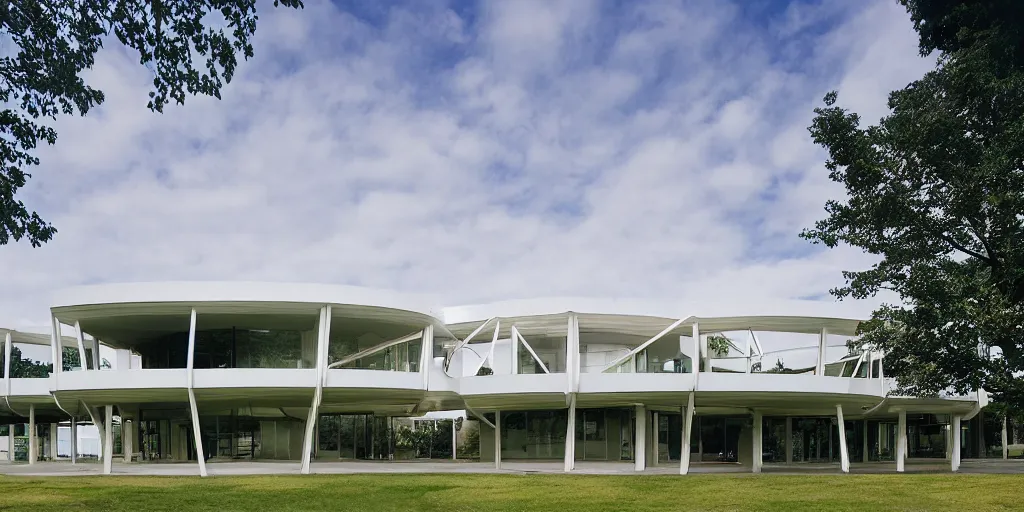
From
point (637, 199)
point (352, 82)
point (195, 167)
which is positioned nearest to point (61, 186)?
point (195, 167)

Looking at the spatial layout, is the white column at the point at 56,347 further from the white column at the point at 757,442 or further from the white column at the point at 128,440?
the white column at the point at 757,442

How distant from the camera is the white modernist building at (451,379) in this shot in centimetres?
2956

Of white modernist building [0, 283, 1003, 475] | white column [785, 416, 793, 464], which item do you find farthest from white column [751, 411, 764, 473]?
white column [785, 416, 793, 464]

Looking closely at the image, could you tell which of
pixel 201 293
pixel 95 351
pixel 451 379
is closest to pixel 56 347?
pixel 95 351

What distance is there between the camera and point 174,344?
37656 millimetres

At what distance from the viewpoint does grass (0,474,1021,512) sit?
19953 mm

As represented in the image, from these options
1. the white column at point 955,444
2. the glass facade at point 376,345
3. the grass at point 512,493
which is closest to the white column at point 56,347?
the grass at point 512,493

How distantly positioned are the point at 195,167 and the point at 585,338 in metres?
17.0

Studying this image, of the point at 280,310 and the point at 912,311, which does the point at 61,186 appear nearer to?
the point at 280,310

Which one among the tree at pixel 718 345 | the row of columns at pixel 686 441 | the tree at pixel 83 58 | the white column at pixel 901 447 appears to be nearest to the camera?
the tree at pixel 83 58

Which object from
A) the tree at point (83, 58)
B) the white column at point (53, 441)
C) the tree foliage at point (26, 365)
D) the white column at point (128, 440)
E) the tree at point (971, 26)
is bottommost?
the white column at point (53, 441)

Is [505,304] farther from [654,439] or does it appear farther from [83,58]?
[83,58]

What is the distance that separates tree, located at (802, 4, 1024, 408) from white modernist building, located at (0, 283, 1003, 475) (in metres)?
3.70

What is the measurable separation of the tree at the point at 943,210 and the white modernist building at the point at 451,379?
370 centimetres
